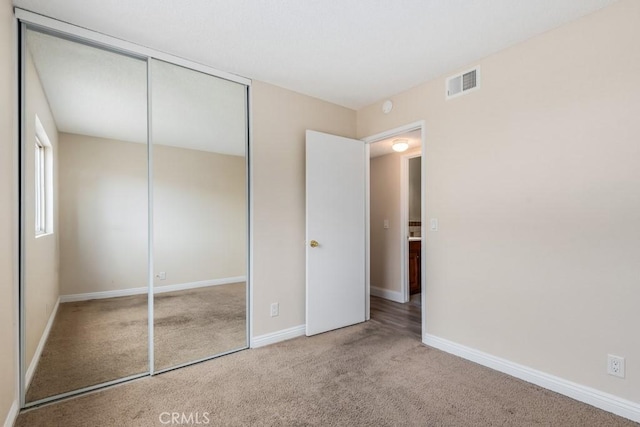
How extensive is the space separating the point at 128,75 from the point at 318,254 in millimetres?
2251

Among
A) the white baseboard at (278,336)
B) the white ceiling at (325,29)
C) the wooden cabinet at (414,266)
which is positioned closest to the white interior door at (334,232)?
the white baseboard at (278,336)

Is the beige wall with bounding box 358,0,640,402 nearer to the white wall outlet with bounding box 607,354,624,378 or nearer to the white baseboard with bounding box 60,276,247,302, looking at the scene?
the white wall outlet with bounding box 607,354,624,378

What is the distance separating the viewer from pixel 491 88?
8.10ft

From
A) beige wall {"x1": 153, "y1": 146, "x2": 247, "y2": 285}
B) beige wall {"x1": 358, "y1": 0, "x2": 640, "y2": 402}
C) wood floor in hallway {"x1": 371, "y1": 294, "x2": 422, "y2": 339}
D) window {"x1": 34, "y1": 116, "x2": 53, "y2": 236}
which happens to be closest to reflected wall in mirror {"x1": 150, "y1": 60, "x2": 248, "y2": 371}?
beige wall {"x1": 153, "y1": 146, "x2": 247, "y2": 285}

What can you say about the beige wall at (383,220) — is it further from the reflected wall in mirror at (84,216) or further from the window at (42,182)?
the window at (42,182)

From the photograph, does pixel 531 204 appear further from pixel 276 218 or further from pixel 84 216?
pixel 84 216

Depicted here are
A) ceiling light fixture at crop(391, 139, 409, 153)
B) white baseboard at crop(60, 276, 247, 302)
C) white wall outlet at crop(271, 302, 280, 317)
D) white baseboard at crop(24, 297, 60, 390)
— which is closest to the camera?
white baseboard at crop(24, 297, 60, 390)

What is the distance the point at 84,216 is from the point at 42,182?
13.7 inches

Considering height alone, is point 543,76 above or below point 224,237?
above

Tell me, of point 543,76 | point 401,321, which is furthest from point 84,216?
point 543,76

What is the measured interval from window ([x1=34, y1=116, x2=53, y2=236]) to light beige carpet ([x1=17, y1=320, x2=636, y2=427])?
1.24 meters

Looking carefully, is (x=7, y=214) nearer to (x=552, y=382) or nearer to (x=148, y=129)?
(x=148, y=129)

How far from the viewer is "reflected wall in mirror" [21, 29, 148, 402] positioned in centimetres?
214

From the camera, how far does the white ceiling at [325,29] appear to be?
6.20 ft
